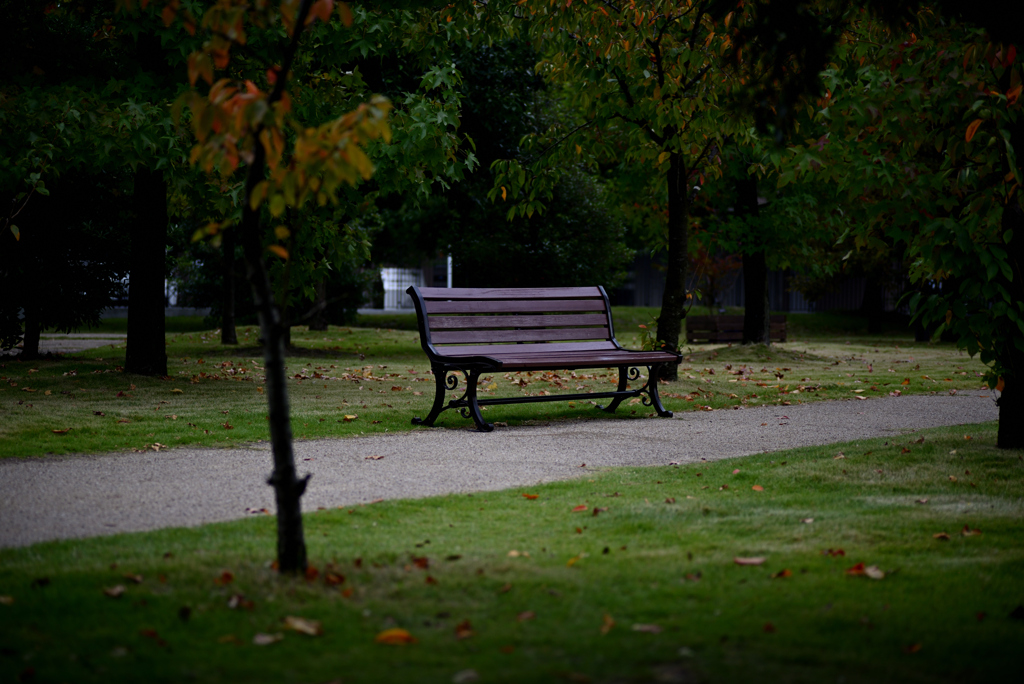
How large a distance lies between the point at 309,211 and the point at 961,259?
1015 centimetres

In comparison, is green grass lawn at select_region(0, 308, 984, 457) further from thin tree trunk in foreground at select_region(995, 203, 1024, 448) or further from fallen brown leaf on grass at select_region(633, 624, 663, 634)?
fallen brown leaf on grass at select_region(633, 624, 663, 634)

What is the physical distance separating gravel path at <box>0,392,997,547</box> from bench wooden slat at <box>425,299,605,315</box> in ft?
4.51

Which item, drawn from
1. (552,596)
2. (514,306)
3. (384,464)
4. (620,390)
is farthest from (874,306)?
(552,596)

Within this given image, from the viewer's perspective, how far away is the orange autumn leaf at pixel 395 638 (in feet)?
9.66

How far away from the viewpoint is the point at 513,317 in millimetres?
9461

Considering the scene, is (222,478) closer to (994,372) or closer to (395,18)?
(994,372)

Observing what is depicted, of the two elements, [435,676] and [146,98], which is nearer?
[435,676]

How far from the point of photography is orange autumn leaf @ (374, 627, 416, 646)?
2.95m

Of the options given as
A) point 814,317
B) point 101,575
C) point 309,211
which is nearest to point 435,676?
point 101,575

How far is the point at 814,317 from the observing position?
34156 mm

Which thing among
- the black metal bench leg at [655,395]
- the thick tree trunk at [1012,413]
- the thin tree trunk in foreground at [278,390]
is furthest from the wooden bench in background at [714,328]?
the thin tree trunk in foreground at [278,390]

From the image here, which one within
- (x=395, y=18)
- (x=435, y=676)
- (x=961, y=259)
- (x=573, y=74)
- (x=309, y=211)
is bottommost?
(x=435, y=676)

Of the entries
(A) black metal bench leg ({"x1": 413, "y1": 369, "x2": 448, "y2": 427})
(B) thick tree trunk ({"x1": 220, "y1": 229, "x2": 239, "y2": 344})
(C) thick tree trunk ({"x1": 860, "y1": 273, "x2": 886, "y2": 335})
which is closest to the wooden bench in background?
(C) thick tree trunk ({"x1": 860, "y1": 273, "x2": 886, "y2": 335})

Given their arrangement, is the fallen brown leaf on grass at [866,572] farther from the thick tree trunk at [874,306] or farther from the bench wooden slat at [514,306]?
the thick tree trunk at [874,306]
